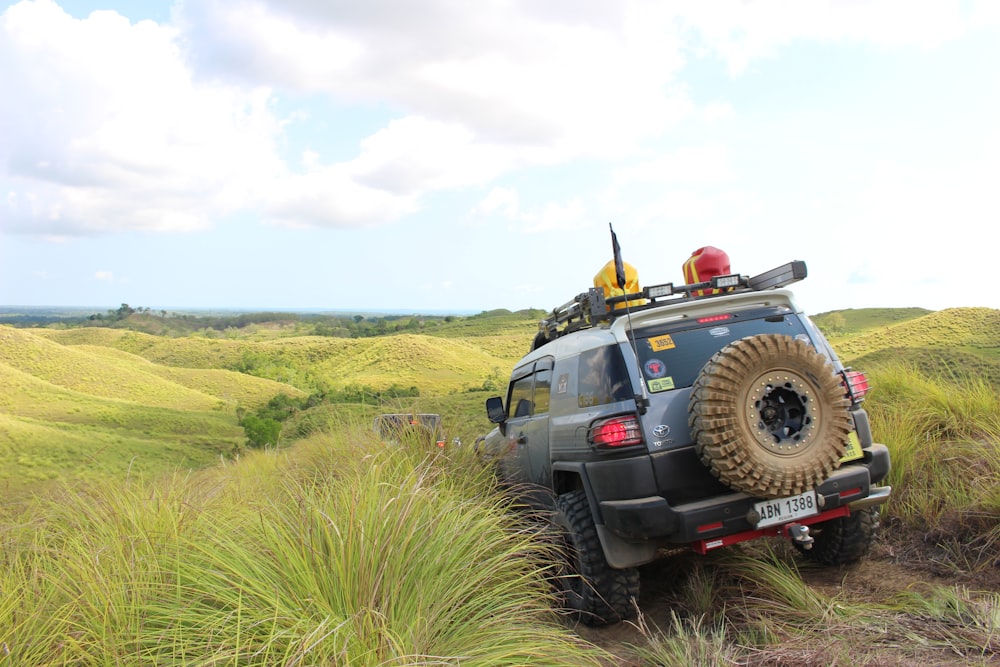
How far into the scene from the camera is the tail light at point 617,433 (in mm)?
4215

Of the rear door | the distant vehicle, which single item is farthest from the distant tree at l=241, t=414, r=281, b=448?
the rear door

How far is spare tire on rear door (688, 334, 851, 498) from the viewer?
3.90m

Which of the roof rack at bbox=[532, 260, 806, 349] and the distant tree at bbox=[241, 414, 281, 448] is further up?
the roof rack at bbox=[532, 260, 806, 349]

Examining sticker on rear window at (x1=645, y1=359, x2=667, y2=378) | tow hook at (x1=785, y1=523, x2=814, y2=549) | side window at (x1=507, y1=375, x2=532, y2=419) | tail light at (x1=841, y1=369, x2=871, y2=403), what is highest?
sticker on rear window at (x1=645, y1=359, x2=667, y2=378)

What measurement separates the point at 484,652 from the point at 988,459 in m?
4.63

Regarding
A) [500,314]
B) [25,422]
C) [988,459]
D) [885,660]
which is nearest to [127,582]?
[885,660]

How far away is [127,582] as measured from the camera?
318 centimetres

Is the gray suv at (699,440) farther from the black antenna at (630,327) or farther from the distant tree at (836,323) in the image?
the distant tree at (836,323)

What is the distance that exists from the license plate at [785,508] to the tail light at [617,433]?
802 mm

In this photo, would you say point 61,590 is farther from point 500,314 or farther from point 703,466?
point 500,314

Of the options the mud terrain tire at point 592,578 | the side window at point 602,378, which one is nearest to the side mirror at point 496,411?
the side window at point 602,378

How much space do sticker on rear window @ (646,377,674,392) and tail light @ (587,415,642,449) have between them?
0.84 feet

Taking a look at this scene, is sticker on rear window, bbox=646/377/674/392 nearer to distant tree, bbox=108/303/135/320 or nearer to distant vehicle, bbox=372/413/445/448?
distant vehicle, bbox=372/413/445/448

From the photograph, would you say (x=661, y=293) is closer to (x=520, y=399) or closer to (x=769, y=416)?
(x=769, y=416)
